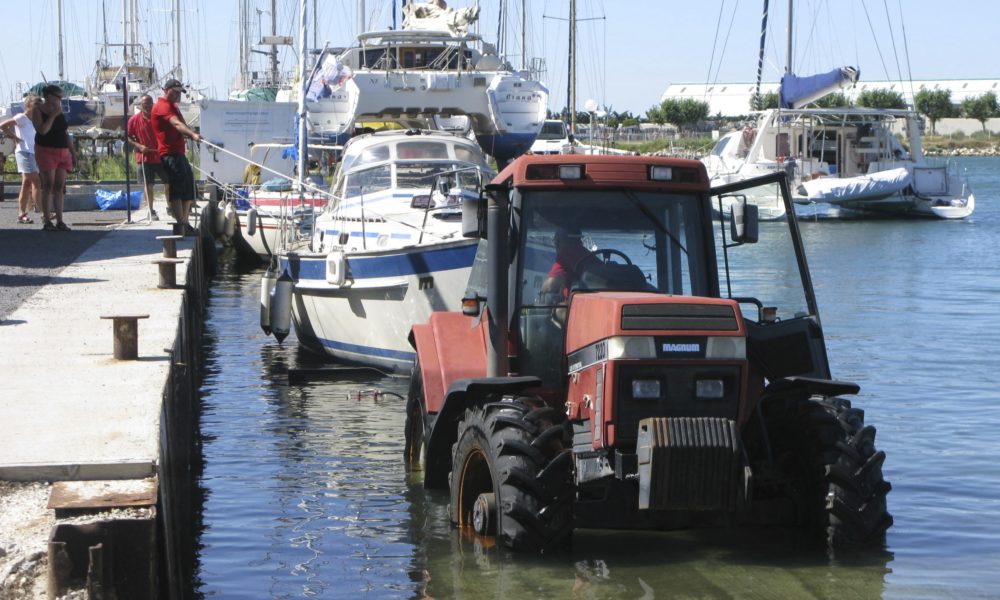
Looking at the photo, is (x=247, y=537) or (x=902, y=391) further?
(x=902, y=391)

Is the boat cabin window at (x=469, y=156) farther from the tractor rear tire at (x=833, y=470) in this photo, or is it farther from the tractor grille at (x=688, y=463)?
the tractor grille at (x=688, y=463)

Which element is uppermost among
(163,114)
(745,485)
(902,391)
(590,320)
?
(163,114)

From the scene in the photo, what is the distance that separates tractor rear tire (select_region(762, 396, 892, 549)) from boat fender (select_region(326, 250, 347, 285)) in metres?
8.10

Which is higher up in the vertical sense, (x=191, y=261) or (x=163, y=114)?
(x=163, y=114)

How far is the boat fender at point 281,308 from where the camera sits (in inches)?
654

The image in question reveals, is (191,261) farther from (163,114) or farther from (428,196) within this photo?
(428,196)

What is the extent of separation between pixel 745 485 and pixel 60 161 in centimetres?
1319

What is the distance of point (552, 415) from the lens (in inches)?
281

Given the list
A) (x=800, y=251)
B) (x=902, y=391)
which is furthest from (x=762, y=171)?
(x=800, y=251)

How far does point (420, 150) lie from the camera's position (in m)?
17.5

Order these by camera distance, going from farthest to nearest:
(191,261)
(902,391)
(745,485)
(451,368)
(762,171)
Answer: (762,171)
(191,261)
(902,391)
(451,368)
(745,485)

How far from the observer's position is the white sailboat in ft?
150

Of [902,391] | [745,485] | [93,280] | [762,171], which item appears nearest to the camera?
[745,485]

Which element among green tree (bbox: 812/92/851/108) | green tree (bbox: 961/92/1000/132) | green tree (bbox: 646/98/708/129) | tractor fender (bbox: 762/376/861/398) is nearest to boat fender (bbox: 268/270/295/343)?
tractor fender (bbox: 762/376/861/398)
